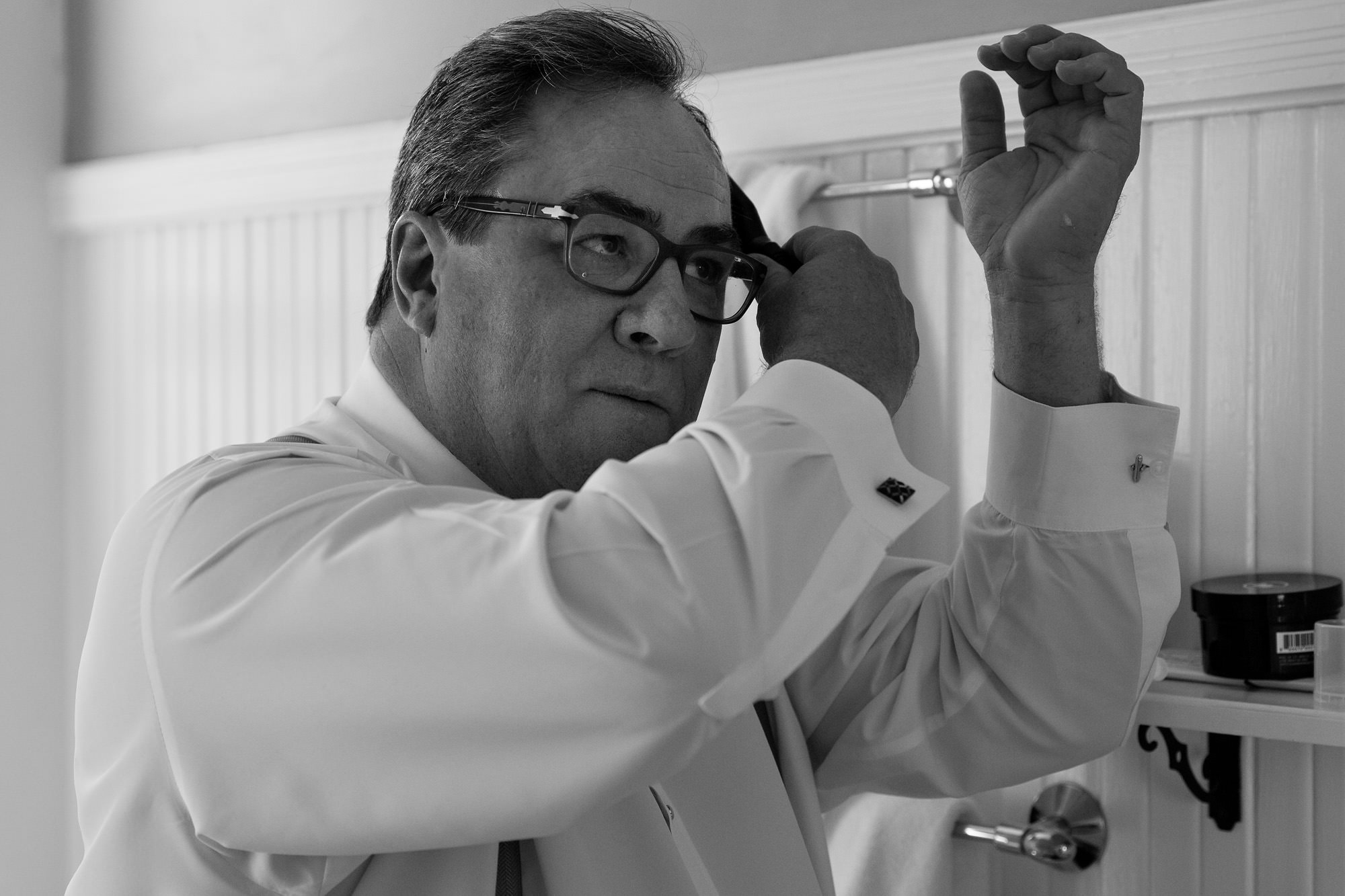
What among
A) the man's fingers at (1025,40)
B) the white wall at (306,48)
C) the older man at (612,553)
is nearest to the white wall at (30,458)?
the white wall at (306,48)

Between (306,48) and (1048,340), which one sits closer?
(1048,340)

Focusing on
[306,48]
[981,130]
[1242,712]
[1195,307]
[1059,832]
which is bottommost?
[1059,832]

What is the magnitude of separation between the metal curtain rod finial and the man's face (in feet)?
0.99

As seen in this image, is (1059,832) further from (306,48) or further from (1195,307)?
(306,48)

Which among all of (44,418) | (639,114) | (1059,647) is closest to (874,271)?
(639,114)

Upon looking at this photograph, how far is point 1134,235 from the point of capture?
112cm

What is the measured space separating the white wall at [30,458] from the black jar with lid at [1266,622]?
1574 mm

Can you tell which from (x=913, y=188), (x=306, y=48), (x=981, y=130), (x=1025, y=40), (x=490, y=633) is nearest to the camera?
(x=490, y=633)

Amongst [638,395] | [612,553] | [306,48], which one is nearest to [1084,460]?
[638,395]

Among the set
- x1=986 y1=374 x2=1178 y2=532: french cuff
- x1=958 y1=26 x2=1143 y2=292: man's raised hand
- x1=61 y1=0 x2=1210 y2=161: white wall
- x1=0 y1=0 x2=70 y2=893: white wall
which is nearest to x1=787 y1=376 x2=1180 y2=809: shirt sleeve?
x1=986 y1=374 x2=1178 y2=532: french cuff

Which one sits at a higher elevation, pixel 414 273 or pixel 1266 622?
pixel 414 273

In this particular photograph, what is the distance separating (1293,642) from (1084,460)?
0.88ft

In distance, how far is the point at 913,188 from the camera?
45.3 inches

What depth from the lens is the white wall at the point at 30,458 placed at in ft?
5.72
